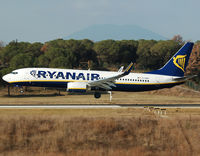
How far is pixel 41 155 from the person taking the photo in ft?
88.8

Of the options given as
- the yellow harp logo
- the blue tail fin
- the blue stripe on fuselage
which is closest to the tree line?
the blue tail fin

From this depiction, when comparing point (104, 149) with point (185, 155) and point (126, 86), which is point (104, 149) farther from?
point (126, 86)

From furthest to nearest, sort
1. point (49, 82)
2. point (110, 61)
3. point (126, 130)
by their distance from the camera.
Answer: point (110, 61) → point (49, 82) → point (126, 130)

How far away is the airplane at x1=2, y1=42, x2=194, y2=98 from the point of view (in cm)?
4753

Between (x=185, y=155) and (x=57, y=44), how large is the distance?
410 ft

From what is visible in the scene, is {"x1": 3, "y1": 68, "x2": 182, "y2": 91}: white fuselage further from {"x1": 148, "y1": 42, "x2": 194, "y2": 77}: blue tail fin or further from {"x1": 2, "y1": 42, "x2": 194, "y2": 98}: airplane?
{"x1": 148, "y1": 42, "x2": 194, "y2": 77}: blue tail fin

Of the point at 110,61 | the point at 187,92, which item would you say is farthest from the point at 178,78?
the point at 110,61

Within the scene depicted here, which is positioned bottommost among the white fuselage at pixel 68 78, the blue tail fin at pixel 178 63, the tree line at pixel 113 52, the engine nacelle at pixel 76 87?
the engine nacelle at pixel 76 87

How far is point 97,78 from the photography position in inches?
1938

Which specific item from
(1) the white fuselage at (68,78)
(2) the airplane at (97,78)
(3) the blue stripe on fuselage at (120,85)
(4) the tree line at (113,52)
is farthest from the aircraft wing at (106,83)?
(4) the tree line at (113,52)

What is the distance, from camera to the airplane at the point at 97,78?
47531mm

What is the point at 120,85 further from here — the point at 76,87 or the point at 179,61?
the point at 179,61

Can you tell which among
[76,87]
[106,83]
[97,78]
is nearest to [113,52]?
[97,78]

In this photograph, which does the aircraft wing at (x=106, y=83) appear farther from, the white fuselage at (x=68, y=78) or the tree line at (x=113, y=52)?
the tree line at (x=113, y=52)
